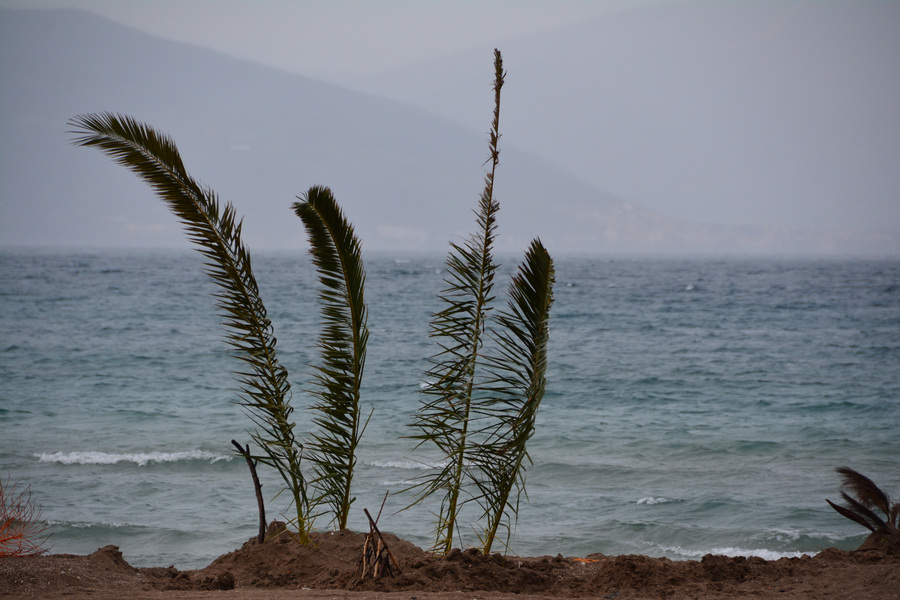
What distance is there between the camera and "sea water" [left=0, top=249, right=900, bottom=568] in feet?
30.2

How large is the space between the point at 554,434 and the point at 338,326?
29.7 feet

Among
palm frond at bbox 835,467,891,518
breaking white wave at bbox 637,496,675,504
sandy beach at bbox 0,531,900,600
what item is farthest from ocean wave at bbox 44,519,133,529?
palm frond at bbox 835,467,891,518

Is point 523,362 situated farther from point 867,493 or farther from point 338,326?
point 867,493

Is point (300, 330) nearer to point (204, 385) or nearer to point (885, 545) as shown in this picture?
point (204, 385)

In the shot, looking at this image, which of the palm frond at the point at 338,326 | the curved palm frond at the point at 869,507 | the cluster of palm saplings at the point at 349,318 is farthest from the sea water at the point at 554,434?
the cluster of palm saplings at the point at 349,318

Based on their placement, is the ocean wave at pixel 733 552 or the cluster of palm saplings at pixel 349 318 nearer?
the cluster of palm saplings at pixel 349 318

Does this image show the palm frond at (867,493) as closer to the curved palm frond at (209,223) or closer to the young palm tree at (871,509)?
the young palm tree at (871,509)

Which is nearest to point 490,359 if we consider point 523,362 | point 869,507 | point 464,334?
point 523,362

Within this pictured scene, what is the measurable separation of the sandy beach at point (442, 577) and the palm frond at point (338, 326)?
26.4 inches

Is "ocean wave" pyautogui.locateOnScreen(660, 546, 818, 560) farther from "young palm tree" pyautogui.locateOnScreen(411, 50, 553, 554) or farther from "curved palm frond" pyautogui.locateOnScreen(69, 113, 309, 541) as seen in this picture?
"curved palm frond" pyautogui.locateOnScreen(69, 113, 309, 541)

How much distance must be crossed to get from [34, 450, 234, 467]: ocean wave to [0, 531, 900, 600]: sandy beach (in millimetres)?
6318

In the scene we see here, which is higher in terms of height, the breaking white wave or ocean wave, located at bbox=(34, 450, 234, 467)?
the breaking white wave

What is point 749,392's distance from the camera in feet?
61.8

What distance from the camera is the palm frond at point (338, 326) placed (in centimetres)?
591
